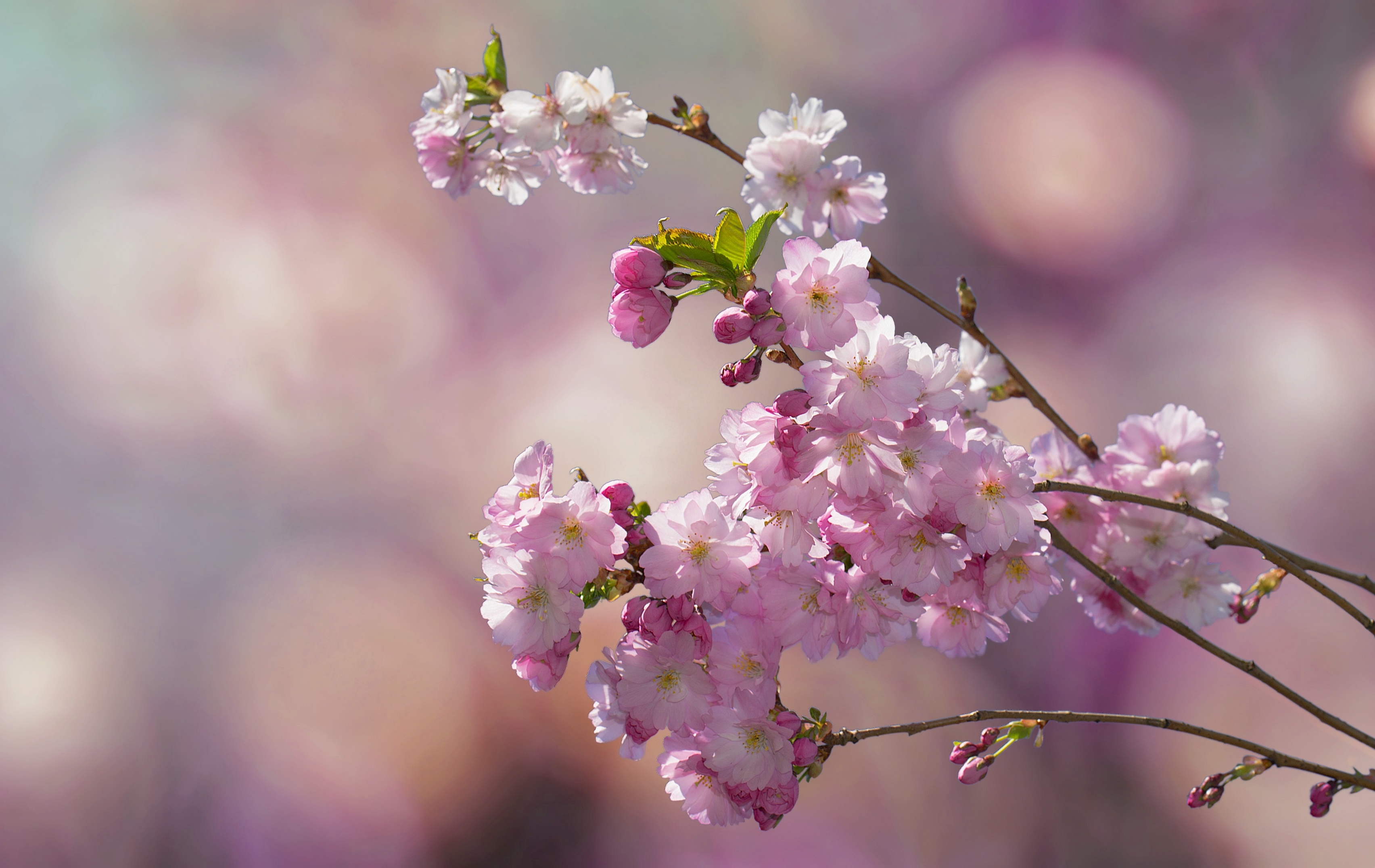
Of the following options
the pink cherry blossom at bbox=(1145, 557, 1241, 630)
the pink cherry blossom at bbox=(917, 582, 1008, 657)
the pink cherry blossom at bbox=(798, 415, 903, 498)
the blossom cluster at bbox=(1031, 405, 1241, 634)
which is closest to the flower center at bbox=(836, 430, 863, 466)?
the pink cherry blossom at bbox=(798, 415, 903, 498)

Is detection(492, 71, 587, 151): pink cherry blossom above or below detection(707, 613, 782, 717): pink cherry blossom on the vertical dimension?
above

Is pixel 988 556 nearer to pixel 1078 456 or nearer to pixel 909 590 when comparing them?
pixel 909 590

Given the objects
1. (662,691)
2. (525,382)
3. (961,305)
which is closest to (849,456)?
(662,691)

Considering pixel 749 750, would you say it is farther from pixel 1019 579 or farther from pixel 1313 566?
pixel 1313 566

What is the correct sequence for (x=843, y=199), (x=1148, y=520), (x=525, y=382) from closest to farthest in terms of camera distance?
1. (x=1148, y=520)
2. (x=843, y=199)
3. (x=525, y=382)

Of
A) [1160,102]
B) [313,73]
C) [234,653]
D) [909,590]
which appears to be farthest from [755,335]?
[1160,102]

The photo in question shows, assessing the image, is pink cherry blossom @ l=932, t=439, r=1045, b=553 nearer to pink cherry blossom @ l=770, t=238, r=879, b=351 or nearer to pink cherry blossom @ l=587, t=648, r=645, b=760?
pink cherry blossom @ l=770, t=238, r=879, b=351

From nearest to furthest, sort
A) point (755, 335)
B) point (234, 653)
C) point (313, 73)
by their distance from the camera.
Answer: point (755, 335)
point (234, 653)
point (313, 73)
